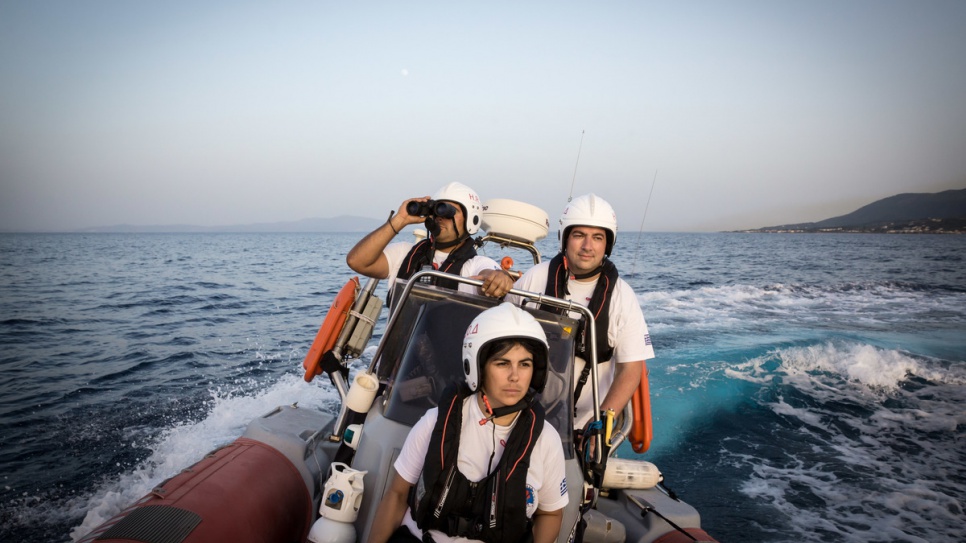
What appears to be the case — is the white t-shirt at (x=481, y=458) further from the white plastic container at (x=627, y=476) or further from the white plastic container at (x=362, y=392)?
the white plastic container at (x=627, y=476)

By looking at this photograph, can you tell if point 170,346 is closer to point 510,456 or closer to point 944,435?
point 510,456

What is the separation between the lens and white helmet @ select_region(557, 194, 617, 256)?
3.77m

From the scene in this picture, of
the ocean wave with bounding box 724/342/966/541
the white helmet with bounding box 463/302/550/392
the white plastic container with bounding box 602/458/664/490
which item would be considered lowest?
the ocean wave with bounding box 724/342/966/541

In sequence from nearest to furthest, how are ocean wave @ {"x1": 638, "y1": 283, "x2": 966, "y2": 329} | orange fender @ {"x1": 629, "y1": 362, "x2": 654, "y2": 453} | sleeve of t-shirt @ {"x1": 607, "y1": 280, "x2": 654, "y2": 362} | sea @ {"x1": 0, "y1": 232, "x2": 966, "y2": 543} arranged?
sleeve of t-shirt @ {"x1": 607, "y1": 280, "x2": 654, "y2": 362}, orange fender @ {"x1": 629, "y1": 362, "x2": 654, "y2": 453}, sea @ {"x1": 0, "y1": 232, "x2": 966, "y2": 543}, ocean wave @ {"x1": 638, "y1": 283, "x2": 966, "y2": 329}

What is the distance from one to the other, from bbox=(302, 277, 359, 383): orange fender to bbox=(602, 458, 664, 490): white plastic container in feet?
7.93

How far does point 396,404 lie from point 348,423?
2.23ft

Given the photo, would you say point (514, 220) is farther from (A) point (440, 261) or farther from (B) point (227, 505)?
(B) point (227, 505)

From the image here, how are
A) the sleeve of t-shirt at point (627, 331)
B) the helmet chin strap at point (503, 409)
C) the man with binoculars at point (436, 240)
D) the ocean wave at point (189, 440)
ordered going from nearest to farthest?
the helmet chin strap at point (503, 409) → the sleeve of t-shirt at point (627, 331) → the man with binoculars at point (436, 240) → the ocean wave at point (189, 440)

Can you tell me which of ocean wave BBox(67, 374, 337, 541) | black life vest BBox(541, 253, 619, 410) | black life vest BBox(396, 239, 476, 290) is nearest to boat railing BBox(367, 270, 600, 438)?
black life vest BBox(541, 253, 619, 410)

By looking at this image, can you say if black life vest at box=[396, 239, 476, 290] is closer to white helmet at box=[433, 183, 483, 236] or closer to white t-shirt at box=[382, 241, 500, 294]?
white t-shirt at box=[382, 241, 500, 294]

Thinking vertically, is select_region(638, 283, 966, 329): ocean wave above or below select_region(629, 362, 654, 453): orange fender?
below

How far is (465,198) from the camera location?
13.8 ft

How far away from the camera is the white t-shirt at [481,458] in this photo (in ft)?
8.07

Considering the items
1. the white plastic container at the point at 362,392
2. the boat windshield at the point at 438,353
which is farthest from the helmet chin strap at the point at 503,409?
the white plastic container at the point at 362,392
